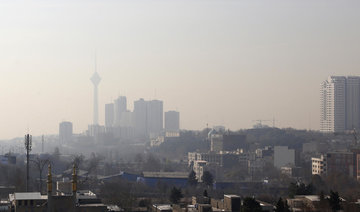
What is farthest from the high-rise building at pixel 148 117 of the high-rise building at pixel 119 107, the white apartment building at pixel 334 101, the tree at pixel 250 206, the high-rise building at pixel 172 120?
the tree at pixel 250 206

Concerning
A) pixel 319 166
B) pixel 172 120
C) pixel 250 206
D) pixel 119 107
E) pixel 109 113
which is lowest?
pixel 319 166

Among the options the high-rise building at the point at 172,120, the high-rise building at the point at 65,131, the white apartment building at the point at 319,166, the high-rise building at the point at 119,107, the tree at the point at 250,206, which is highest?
the high-rise building at the point at 119,107

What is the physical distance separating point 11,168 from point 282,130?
37245 millimetres

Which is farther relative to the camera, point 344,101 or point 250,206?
point 344,101

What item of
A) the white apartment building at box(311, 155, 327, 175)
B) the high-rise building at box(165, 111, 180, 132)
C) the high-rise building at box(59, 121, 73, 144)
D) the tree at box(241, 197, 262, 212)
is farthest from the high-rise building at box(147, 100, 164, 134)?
the tree at box(241, 197, 262, 212)

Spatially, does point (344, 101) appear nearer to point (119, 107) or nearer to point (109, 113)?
point (119, 107)

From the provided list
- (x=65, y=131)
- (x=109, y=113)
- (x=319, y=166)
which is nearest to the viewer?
(x=319, y=166)

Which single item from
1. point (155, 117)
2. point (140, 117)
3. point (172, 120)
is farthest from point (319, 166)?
point (172, 120)

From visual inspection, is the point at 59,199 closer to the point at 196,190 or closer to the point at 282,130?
the point at 196,190

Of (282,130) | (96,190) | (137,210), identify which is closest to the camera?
(137,210)

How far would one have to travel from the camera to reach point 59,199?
1814cm

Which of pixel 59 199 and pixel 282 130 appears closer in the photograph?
pixel 59 199

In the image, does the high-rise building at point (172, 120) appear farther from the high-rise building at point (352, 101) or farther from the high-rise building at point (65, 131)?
the high-rise building at point (352, 101)

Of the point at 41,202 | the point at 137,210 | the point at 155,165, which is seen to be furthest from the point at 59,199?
the point at 155,165
